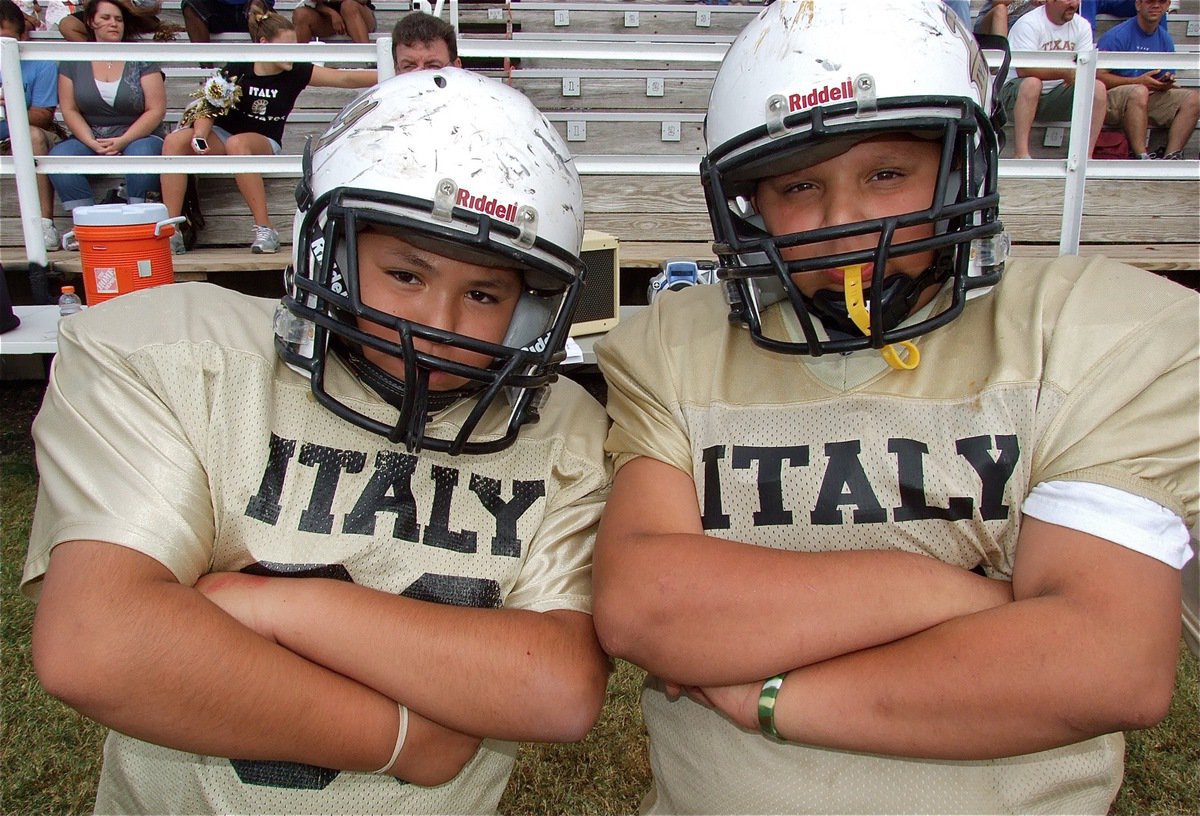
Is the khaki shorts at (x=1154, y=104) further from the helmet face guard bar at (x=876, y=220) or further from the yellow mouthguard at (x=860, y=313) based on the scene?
the yellow mouthguard at (x=860, y=313)

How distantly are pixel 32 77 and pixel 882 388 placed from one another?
7.16m

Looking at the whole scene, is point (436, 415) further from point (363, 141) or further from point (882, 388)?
point (882, 388)

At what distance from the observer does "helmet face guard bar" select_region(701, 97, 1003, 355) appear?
1.55 metres

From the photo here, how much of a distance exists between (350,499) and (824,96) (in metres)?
1.05

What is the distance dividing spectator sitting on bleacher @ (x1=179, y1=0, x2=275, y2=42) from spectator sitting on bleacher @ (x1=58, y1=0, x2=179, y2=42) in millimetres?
390

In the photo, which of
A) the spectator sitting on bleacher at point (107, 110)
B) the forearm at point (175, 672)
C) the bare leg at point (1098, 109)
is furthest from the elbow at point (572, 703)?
the bare leg at point (1098, 109)

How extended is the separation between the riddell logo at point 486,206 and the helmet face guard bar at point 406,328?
15mm

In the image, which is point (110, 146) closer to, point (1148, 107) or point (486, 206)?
point (486, 206)

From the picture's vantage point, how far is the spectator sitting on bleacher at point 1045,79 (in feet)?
22.2

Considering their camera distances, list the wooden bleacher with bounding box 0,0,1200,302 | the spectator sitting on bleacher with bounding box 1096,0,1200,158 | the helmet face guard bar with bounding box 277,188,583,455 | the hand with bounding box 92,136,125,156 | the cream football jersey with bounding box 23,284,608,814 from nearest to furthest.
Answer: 1. the cream football jersey with bounding box 23,284,608,814
2. the helmet face guard bar with bounding box 277,188,583,455
3. the wooden bleacher with bounding box 0,0,1200,302
4. the hand with bounding box 92,136,125,156
5. the spectator sitting on bleacher with bounding box 1096,0,1200,158

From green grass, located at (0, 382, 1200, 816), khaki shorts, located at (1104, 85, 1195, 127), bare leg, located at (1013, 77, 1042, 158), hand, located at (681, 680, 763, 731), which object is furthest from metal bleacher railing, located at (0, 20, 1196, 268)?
hand, located at (681, 680, 763, 731)

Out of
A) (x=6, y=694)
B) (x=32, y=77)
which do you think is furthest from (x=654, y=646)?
(x=32, y=77)

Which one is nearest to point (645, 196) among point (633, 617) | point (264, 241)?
point (264, 241)

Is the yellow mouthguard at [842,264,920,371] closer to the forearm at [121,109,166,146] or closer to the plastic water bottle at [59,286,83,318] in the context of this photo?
the plastic water bottle at [59,286,83,318]
